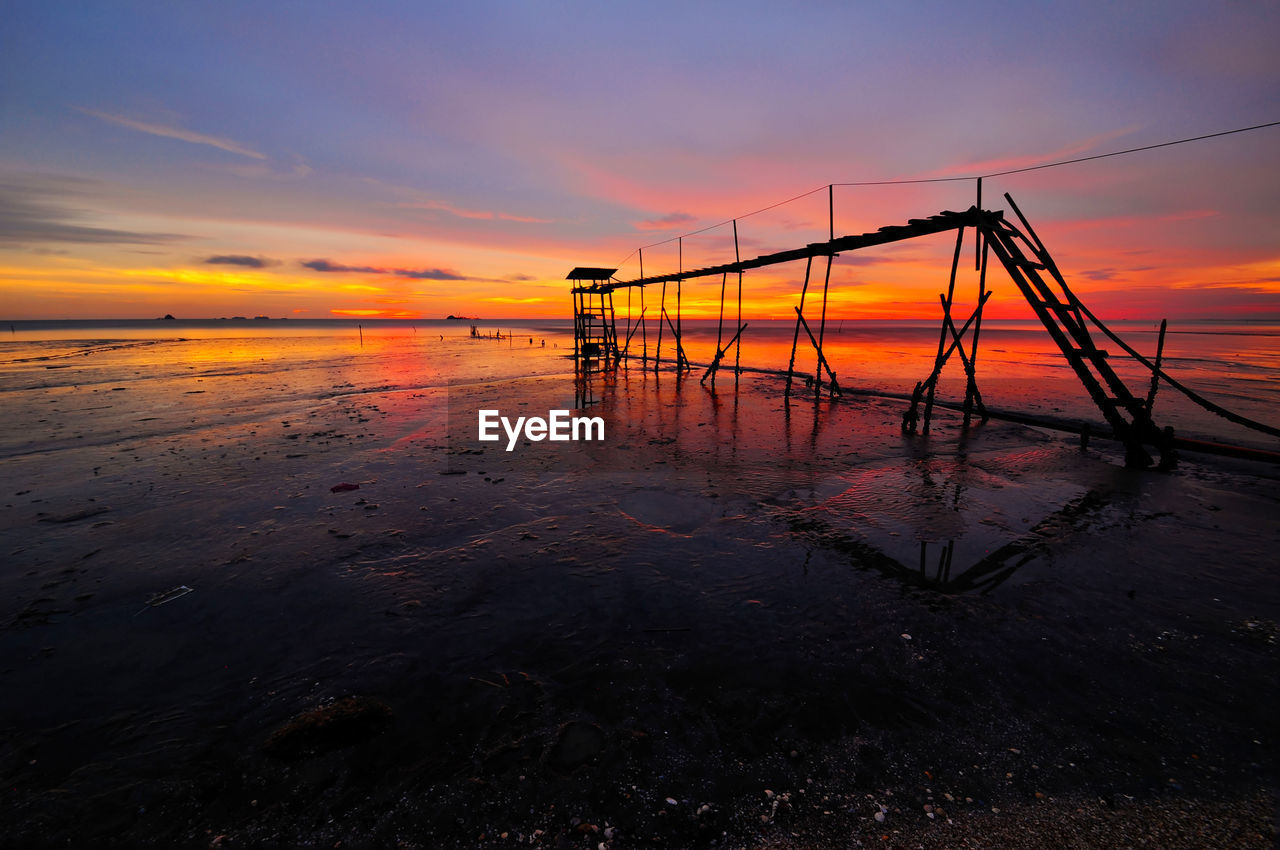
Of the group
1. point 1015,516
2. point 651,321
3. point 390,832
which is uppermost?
point 651,321

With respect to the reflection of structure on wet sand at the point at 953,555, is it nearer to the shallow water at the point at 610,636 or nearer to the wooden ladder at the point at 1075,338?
the shallow water at the point at 610,636

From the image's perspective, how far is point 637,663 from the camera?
460 cm

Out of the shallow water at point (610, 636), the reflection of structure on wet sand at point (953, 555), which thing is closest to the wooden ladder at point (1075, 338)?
the shallow water at point (610, 636)

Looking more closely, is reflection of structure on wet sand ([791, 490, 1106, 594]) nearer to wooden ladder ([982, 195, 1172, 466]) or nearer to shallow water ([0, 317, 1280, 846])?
shallow water ([0, 317, 1280, 846])

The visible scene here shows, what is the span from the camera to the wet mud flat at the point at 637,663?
10.4ft

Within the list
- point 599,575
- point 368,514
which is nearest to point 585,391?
point 368,514

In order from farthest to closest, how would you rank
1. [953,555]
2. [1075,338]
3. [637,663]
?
[1075,338], [953,555], [637,663]

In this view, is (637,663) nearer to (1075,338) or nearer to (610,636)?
(610,636)

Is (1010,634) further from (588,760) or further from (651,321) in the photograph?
(651,321)

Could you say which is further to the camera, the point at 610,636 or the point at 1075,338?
the point at 1075,338

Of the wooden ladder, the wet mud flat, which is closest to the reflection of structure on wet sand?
the wet mud flat

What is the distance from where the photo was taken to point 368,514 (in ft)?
26.7

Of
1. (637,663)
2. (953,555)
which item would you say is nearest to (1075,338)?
(953,555)

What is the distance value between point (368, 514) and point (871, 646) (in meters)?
7.80
